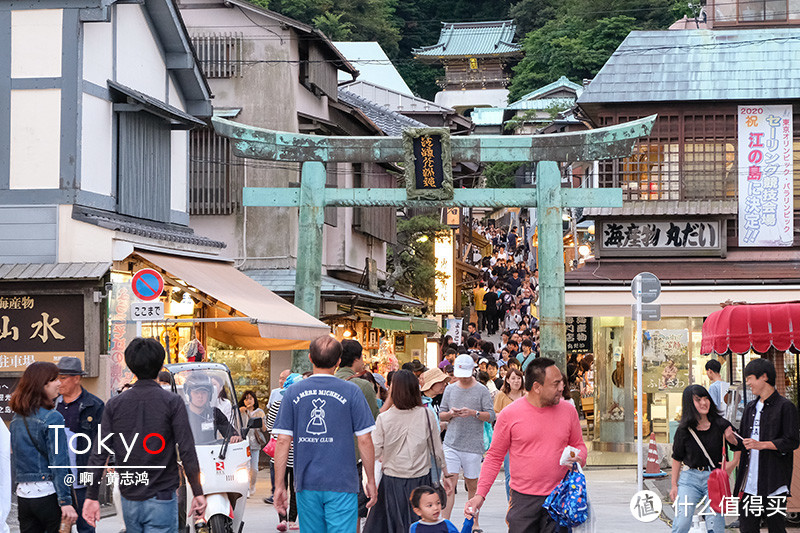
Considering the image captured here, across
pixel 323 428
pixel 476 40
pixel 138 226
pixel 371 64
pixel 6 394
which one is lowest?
pixel 6 394

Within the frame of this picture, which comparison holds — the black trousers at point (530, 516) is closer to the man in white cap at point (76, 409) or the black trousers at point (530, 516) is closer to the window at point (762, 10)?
the man in white cap at point (76, 409)

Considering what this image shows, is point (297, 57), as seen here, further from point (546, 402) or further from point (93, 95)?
point (546, 402)

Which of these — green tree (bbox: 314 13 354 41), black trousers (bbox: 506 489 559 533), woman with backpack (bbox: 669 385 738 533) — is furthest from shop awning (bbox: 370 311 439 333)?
green tree (bbox: 314 13 354 41)

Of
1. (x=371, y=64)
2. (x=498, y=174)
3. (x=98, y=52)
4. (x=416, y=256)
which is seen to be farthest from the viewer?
(x=498, y=174)

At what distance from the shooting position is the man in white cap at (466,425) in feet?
39.5

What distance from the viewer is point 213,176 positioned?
23109 mm

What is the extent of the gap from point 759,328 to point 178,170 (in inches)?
437

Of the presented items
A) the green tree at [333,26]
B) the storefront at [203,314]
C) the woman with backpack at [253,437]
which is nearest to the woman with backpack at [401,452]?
the storefront at [203,314]

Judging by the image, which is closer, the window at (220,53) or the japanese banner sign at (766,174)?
the japanese banner sign at (766,174)

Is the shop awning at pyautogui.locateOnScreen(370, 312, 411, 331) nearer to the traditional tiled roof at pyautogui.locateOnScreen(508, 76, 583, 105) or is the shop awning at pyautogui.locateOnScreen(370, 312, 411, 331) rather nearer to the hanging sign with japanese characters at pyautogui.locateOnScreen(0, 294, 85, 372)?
the hanging sign with japanese characters at pyautogui.locateOnScreen(0, 294, 85, 372)

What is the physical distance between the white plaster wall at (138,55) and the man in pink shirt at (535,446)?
1107 centimetres

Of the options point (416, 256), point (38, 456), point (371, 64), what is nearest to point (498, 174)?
point (371, 64)

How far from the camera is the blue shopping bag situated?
743cm

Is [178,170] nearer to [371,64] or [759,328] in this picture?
[759,328]
